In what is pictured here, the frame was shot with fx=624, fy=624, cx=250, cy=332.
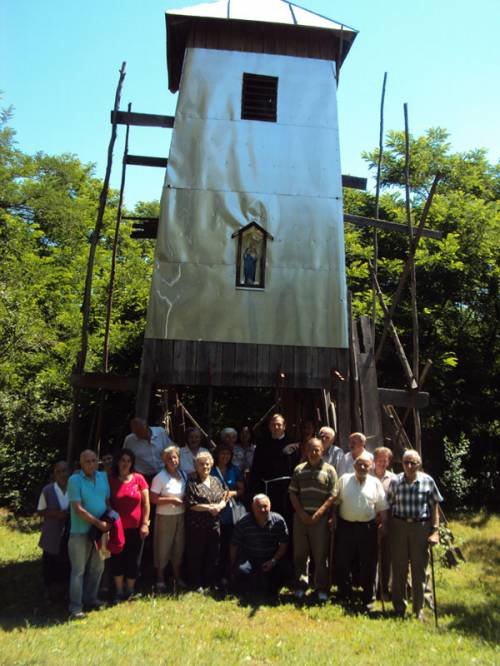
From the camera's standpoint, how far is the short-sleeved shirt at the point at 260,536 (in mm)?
6988

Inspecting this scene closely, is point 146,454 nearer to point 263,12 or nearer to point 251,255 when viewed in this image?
point 251,255

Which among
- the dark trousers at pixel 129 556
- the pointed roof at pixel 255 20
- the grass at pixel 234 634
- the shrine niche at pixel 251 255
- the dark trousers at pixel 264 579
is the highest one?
the pointed roof at pixel 255 20

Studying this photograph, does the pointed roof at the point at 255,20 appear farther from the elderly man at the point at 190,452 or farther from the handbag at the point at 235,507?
the handbag at the point at 235,507

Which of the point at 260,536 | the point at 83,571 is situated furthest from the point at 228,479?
the point at 83,571

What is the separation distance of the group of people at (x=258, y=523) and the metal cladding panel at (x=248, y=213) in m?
2.53

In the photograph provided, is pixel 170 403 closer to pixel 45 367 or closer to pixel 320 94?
pixel 45 367

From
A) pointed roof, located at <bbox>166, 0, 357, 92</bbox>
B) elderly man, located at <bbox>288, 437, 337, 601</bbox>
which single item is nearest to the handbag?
elderly man, located at <bbox>288, 437, 337, 601</bbox>

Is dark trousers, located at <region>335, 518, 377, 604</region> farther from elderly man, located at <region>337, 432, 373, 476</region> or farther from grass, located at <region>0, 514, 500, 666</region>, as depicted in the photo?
elderly man, located at <region>337, 432, 373, 476</region>

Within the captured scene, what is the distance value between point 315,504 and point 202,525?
1.31 meters

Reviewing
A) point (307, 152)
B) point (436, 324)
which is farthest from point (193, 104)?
point (436, 324)

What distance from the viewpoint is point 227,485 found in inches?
297

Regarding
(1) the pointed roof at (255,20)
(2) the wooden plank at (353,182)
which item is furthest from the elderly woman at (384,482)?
(1) the pointed roof at (255,20)

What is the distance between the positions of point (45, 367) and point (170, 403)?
221 inches

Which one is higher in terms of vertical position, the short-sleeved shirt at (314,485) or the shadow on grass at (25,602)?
the short-sleeved shirt at (314,485)
